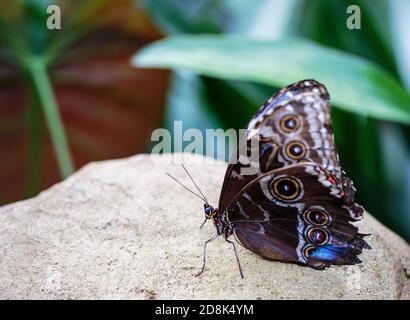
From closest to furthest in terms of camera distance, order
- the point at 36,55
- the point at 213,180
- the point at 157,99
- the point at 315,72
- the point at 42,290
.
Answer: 1. the point at 42,290
2. the point at 213,180
3. the point at 315,72
4. the point at 36,55
5. the point at 157,99

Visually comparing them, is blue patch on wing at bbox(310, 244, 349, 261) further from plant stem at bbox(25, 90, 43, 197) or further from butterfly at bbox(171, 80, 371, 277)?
plant stem at bbox(25, 90, 43, 197)

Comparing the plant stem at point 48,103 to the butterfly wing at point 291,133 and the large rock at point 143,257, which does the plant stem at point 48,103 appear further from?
the butterfly wing at point 291,133

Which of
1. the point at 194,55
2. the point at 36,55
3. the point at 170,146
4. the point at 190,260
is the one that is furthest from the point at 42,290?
the point at 36,55

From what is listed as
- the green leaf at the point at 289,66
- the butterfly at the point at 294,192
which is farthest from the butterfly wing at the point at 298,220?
the green leaf at the point at 289,66

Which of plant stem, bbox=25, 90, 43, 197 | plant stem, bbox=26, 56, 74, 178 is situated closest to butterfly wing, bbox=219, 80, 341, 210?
plant stem, bbox=26, 56, 74, 178

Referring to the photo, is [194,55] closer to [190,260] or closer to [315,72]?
[315,72]
